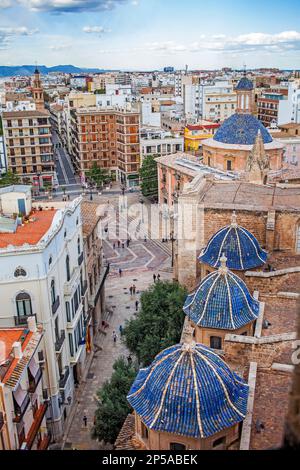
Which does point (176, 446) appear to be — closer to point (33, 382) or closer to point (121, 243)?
point (33, 382)

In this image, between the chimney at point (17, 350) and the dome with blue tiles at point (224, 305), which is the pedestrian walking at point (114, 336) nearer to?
the dome with blue tiles at point (224, 305)

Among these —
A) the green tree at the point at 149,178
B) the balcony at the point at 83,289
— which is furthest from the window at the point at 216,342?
the green tree at the point at 149,178

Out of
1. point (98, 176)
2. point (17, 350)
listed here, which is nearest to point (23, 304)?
point (17, 350)

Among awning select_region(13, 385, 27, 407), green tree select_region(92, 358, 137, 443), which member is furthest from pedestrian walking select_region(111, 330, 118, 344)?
awning select_region(13, 385, 27, 407)

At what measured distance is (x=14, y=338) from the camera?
22531 mm

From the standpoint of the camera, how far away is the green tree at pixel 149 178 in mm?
70375

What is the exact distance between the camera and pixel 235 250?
87.8 feet

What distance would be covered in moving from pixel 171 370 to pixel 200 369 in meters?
0.94

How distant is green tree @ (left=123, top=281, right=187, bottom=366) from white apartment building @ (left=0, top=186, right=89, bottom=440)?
145 inches

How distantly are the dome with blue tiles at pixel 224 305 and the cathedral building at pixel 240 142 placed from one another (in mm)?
32130

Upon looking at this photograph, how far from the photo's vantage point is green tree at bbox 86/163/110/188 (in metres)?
78.8
